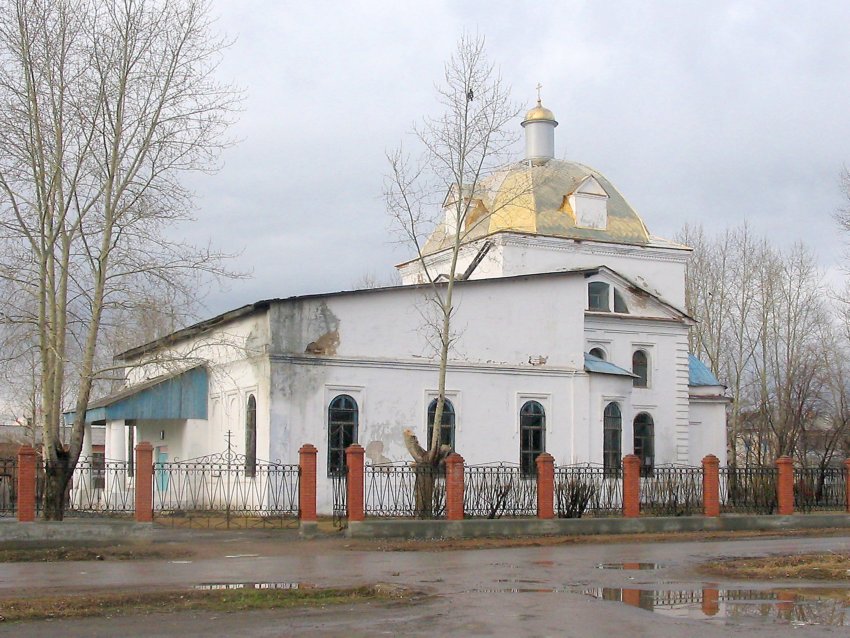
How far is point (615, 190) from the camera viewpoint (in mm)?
35844

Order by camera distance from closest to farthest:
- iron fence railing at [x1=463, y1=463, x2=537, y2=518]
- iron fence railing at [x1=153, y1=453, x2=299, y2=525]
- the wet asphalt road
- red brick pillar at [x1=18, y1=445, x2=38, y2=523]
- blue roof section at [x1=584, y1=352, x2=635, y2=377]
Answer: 1. the wet asphalt road
2. red brick pillar at [x1=18, y1=445, x2=38, y2=523]
3. iron fence railing at [x1=463, y1=463, x2=537, y2=518]
4. iron fence railing at [x1=153, y1=453, x2=299, y2=525]
5. blue roof section at [x1=584, y1=352, x2=635, y2=377]

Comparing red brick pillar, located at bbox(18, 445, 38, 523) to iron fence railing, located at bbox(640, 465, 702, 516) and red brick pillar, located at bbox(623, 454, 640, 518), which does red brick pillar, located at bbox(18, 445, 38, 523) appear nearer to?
red brick pillar, located at bbox(623, 454, 640, 518)

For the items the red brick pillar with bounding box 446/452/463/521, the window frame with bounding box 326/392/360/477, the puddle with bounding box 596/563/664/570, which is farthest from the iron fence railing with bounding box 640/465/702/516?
the puddle with bounding box 596/563/664/570

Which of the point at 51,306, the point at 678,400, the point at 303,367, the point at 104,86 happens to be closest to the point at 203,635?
the point at 51,306

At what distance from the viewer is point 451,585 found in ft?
43.5

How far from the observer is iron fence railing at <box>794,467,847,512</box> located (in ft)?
83.2

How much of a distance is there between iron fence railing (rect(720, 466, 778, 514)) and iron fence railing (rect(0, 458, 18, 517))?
14.9m

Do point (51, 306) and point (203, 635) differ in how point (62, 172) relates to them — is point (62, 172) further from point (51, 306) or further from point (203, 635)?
point (203, 635)

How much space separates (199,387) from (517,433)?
334 inches

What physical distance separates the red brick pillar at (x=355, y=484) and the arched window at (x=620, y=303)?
45.9 ft

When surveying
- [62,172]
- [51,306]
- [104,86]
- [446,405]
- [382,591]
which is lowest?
[382,591]

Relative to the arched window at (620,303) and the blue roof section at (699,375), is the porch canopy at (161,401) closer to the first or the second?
the arched window at (620,303)

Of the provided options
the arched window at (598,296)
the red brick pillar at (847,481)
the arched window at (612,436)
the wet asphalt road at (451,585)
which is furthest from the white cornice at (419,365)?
the red brick pillar at (847,481)

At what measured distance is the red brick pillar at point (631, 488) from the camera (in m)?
22.1
